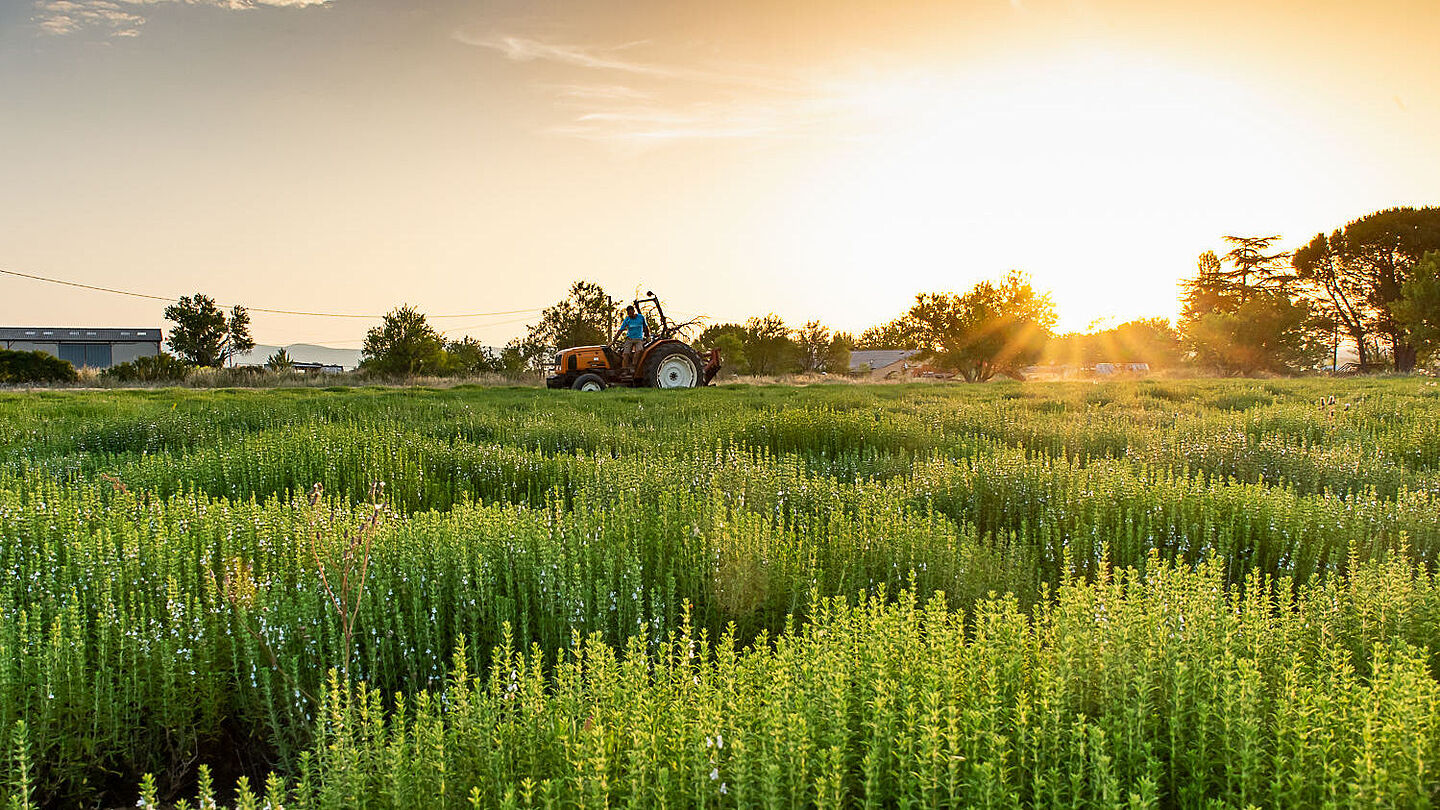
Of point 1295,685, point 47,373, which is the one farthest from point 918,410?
point 47,373

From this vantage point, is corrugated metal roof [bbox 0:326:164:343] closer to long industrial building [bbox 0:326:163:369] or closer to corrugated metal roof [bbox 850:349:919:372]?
long industrial building [bbox 0:326:163:369]

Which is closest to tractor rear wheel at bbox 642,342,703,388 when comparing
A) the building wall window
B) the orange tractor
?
the orange tractor

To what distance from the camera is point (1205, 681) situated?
243 centimetres

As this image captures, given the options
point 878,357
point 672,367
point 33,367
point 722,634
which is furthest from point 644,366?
point 878,357

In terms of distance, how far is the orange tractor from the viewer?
21062mm

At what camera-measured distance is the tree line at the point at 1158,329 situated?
149 ft

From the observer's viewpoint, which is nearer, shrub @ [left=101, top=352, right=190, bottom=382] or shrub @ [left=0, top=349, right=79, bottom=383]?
shrub @ [left=101, top=352, right=190, bottom=382]

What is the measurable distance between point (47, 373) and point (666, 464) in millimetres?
50325

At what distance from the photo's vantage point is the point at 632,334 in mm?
22750

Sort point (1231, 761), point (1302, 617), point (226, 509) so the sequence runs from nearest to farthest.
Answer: point (1231, 761), point (1302, 617), point (226, 509)

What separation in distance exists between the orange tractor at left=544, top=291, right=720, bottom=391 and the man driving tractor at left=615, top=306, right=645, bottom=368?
0.14m

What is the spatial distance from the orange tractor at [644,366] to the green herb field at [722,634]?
Answer: 41.5 ft

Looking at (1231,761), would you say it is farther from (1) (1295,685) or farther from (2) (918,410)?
(2) (918,410)

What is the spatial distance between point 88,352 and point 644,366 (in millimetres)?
88269
